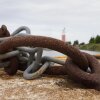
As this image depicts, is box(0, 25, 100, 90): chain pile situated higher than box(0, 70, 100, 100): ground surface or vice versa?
box(0, 25, 100, 90): chain pile

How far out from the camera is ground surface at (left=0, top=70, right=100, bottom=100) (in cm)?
196

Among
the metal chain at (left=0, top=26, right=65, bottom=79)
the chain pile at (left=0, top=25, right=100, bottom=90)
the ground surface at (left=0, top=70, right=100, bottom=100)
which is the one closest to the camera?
the ground surface at (left=0, top=70, right=100, bottom=100)

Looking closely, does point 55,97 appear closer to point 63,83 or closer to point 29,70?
point 63,83

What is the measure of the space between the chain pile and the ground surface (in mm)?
58

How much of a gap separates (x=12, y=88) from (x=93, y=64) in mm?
516

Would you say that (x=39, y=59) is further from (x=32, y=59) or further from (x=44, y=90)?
(x=44, y=90)

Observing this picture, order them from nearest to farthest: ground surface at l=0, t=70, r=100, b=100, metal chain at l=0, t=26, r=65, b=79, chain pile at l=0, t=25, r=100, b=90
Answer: ground surface at l=0, t=70, r=100, b=100, chain pile at l=0, t=25, r=100, b=90, metal chain at l=0, t=26, r=65, b=79

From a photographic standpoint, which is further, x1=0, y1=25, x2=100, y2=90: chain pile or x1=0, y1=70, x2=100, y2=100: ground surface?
x1=0, y1=25, x2=100, y2=90: chain pile

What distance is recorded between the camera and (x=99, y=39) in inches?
1731

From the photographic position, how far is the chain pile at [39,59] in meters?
2.13

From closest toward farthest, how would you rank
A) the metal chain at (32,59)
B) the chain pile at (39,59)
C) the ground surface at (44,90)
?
the ground surface at (44,90) < the chain pile at (39,59) < the metal chain at (32,59)

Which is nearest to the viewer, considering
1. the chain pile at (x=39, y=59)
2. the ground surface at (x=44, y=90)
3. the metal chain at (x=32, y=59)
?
the ground surface at (x=44, y=90)

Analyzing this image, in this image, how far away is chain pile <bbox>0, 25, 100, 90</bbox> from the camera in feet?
6.99

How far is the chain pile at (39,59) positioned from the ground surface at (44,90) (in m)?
0.06
